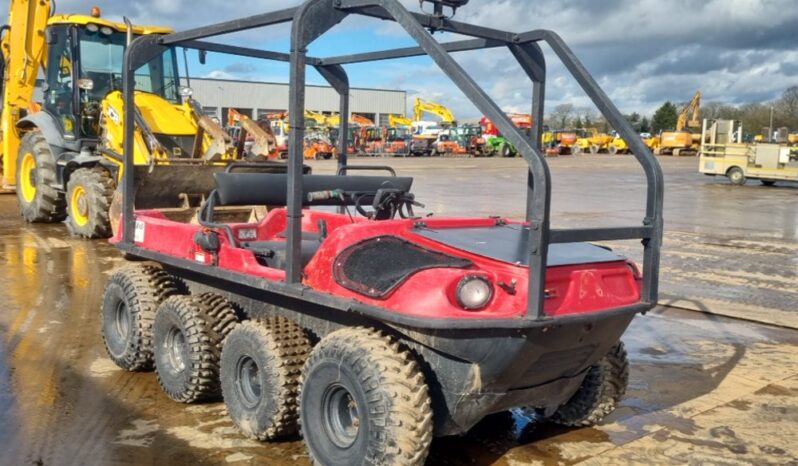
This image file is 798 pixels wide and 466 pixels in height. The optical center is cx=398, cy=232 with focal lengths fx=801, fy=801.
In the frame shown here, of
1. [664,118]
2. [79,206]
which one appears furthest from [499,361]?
[664,118]

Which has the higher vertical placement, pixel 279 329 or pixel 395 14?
pixel 395 14

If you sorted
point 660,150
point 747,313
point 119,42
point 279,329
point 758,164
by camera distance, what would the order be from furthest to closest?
point 660,150, point 758,164, point 119,42, point 747,313, point 279,329

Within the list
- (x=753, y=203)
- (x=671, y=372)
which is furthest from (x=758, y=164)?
(x=671, y=372)

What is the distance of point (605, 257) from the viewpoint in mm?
3809

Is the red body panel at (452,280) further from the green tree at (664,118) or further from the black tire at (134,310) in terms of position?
the green tree at (664,118)

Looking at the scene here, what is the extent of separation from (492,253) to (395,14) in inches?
44.9

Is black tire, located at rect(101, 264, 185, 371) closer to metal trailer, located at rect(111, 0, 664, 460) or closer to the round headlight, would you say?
metal trailer, located at rect(111, 0, 664, 460)

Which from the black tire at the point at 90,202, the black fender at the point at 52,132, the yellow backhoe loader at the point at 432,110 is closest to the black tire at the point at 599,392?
the black tire at the point at 90,202

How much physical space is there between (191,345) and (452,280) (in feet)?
6.20

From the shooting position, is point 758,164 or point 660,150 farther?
point 660,150

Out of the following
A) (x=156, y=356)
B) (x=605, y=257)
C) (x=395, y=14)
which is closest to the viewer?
(x=395, y=14)

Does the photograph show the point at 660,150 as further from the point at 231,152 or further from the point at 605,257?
the point at 605,257

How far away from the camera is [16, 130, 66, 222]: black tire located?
12039 millimetres

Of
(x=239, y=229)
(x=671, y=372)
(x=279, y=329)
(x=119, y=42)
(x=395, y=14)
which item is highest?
(x=119, y=42)
